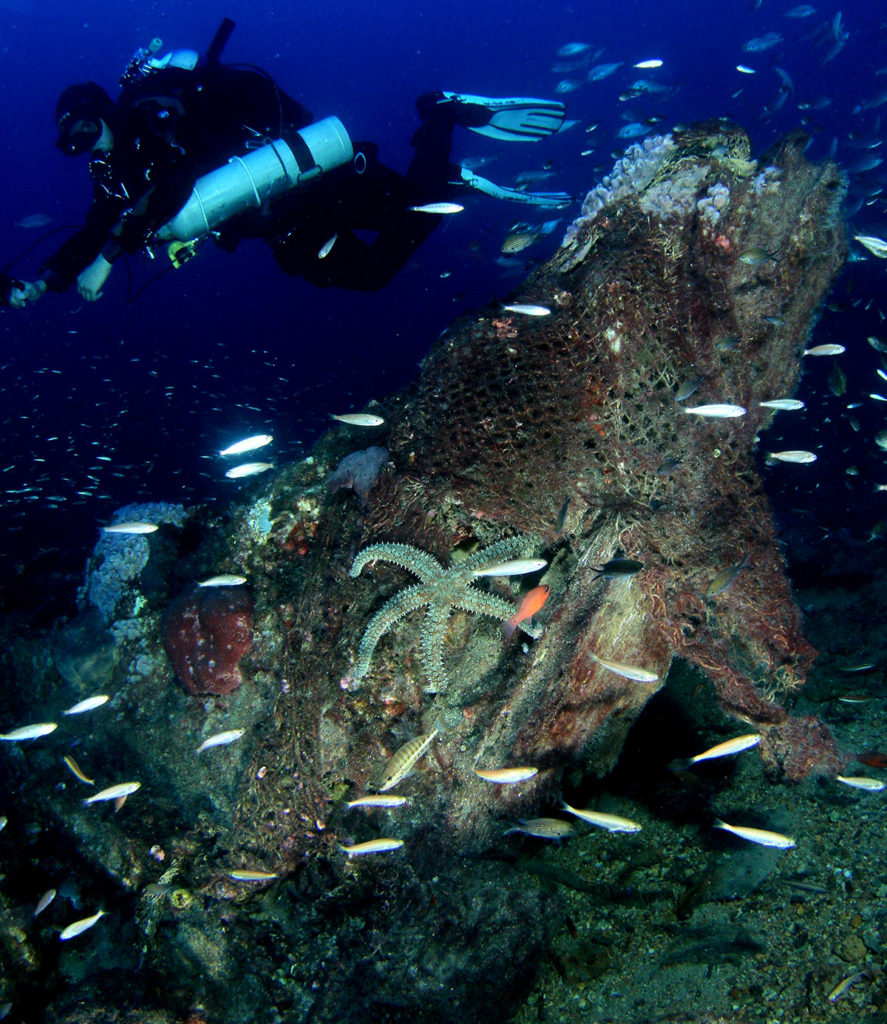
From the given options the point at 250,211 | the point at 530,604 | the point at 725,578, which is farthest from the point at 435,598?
the point at 250,211

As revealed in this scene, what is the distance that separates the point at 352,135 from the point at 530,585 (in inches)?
3120

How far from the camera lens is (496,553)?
139 inches

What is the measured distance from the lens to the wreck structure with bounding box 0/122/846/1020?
363 cm

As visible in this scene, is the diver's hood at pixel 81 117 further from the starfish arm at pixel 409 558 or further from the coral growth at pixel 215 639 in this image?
the starfish arm at pixel 409 558

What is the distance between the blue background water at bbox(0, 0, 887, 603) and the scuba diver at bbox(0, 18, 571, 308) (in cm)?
892

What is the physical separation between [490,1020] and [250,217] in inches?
360

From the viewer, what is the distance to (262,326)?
5956 centimetres

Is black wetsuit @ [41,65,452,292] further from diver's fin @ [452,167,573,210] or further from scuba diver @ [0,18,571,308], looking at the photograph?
diver's fin @ [452,167,573,210]

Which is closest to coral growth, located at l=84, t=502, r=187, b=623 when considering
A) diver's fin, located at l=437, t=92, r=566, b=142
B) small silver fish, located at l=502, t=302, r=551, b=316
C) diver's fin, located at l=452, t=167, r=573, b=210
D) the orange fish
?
the orange fish

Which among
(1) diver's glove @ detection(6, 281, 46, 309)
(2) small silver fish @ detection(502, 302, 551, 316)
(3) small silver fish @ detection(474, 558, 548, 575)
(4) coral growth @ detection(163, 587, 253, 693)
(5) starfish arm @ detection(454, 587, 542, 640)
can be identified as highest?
(1) diver's glove @ detection(6, 281, 46, 309)

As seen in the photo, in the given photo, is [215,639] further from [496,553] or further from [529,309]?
[529,309]

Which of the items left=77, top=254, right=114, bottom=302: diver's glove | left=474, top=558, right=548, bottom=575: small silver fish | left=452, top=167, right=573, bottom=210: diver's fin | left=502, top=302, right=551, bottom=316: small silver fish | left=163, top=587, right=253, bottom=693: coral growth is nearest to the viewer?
left=474, top=558, right=548, bottom=575: small silver fish

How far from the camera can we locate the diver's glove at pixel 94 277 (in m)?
6.74

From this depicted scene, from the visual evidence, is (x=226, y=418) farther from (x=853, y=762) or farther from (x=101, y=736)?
(x=853, y=762)
